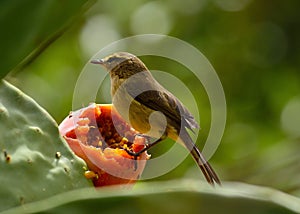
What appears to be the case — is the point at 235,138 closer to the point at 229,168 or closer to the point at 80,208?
the point at 229,168

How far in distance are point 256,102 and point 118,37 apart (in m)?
0.90

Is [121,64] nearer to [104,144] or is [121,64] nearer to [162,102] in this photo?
[162,102]

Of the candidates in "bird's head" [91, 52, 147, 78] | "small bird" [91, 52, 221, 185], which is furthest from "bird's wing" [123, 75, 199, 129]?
"bird's head" [91, 52, 147, 78]

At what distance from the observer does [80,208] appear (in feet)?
2.66

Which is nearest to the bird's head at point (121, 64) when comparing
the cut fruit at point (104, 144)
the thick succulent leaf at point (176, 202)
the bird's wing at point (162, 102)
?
the bird's wing at point (162, 102)

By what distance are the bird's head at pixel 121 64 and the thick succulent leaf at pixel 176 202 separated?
2561 millimetres

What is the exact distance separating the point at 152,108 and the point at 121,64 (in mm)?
305

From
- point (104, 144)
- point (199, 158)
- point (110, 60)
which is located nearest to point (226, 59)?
point (110, 60)

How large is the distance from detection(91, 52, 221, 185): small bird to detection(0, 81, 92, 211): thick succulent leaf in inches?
49.8

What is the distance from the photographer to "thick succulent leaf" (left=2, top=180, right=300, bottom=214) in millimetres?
806

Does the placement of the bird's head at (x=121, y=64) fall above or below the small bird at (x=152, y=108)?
above

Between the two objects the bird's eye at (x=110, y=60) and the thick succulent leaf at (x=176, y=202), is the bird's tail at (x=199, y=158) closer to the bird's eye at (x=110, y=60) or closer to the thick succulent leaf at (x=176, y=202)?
the bird's eye at (x=110, y=60)

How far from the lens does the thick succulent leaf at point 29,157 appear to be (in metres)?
1.36

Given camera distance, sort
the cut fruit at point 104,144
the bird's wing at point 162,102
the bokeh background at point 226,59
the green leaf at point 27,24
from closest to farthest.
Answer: the green leaf at point 27,24
the cut fruit at point 104,144
the bird's wing at point 162,102
the bokeh background at point 226,59
